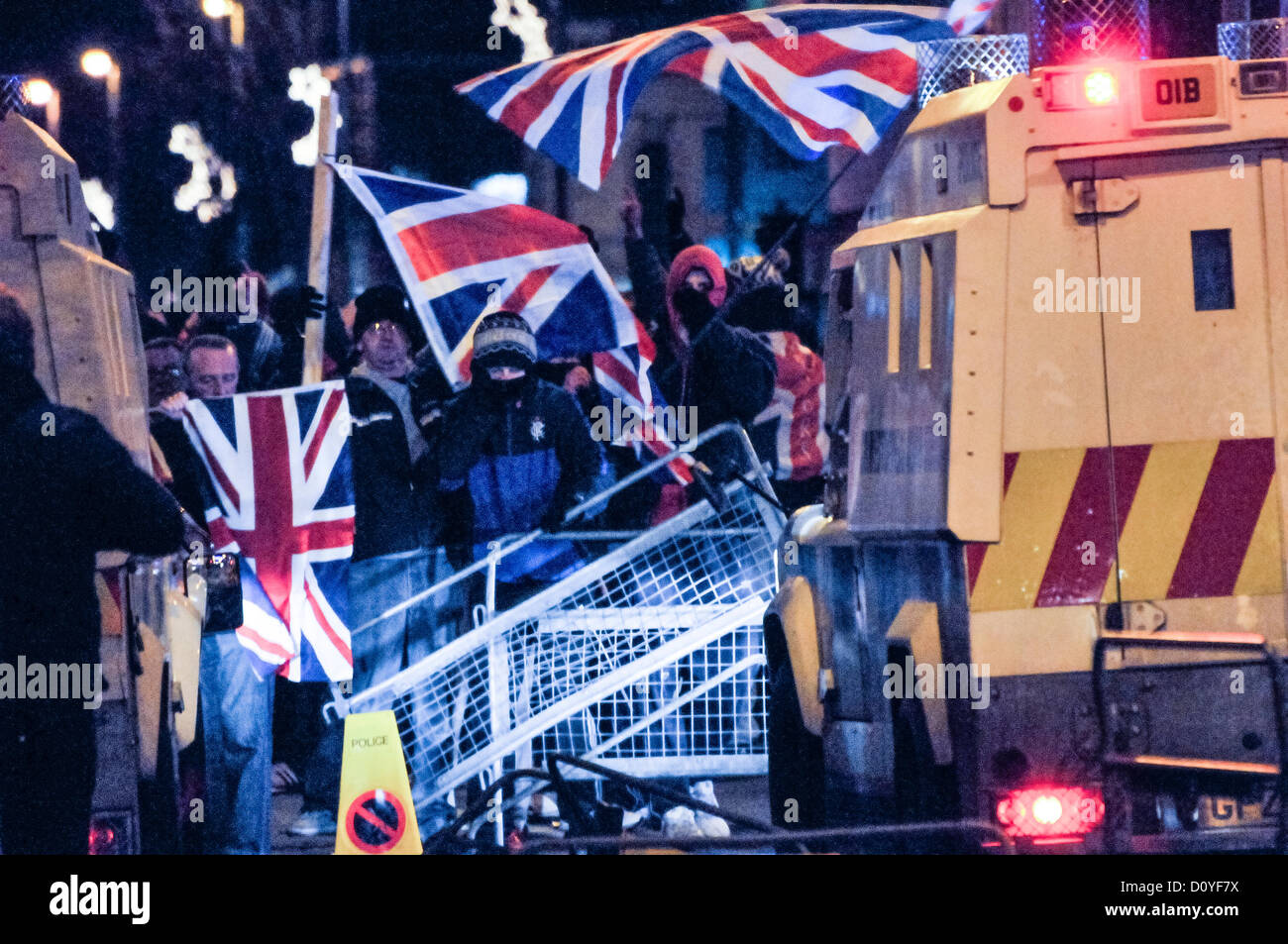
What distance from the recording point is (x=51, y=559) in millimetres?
5500

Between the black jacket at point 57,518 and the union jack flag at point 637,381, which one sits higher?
the union jack flag at point 637,381

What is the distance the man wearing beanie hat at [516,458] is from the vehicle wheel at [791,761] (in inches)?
59.3

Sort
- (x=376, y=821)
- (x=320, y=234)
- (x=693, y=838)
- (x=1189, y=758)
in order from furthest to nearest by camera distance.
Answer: (x=320, y=234)
(x=376, y=821)
(x=693, y=838)
(x=1189, y=758)

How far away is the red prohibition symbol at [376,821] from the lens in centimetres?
580

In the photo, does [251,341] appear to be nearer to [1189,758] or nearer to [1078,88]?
[1078,88]

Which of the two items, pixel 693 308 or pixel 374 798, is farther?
pixel 693 308

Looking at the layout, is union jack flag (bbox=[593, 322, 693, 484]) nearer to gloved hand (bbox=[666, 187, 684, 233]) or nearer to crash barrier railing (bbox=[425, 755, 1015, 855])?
gloved hand (bbox=[666, 187, 684, 233])

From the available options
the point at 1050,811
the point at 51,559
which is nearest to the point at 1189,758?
the point at 1050,811

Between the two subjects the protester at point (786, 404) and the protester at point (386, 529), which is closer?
the protester at point (386, 529)

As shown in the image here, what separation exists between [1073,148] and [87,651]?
3.52 metres

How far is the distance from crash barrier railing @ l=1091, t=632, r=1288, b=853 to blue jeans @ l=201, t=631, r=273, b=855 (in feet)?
12.3

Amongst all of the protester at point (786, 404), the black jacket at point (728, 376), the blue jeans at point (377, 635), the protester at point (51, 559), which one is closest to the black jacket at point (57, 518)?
the protester at point (51, 559)

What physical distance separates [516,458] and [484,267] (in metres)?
1.03

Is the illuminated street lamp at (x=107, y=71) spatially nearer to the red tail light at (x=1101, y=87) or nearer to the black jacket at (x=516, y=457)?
the black jacket at (x=516, y=457)
